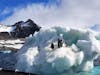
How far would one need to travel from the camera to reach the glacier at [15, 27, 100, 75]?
85.8ft

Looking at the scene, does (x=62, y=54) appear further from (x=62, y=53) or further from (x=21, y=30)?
(x=21, y=30)

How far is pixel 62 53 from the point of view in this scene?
26.2 metres

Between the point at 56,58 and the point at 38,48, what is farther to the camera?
the point at 38,48

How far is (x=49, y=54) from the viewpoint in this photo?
26.9 meters

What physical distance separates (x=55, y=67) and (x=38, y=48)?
375cm

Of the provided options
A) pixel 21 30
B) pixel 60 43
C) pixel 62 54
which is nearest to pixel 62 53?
pixel 62 54

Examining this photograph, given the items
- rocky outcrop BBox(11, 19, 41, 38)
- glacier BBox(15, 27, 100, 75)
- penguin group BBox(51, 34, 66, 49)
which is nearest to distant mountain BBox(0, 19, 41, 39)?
rocky outcrop BBox(11, 19, 41, 38)

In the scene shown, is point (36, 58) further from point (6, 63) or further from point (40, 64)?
point (6, 63)

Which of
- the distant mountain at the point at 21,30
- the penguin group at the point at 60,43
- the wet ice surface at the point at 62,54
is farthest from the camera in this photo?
the distant mountain at the point at 21,30

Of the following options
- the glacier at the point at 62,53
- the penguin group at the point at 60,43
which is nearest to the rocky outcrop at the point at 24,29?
the glacier at the point at 62,53

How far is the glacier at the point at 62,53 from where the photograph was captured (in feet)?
85.8

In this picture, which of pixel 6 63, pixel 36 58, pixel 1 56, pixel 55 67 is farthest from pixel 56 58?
pixel 1 56

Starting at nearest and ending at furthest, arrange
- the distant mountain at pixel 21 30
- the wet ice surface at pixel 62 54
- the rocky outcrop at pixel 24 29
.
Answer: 1. the wet ice surface at pixel 62 54
2. the distant mountain at pixel 21 30
3. the rocky outcrop at pixel 24 29

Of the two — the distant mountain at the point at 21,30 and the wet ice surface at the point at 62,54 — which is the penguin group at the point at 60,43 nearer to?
the wet ice surface at the point at 62,54
